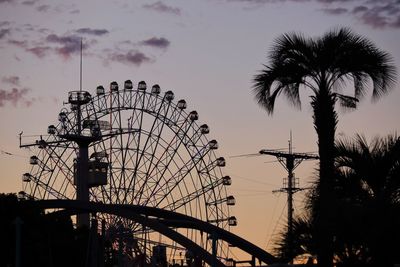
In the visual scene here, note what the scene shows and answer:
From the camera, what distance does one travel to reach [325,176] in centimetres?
2520

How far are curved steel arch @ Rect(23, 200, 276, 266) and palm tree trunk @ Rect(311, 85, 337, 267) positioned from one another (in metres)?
33.5

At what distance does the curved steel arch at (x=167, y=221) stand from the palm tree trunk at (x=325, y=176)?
33467 millimetres

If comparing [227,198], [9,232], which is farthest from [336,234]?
[227,198]

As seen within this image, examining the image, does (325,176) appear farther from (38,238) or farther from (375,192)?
(38,238)

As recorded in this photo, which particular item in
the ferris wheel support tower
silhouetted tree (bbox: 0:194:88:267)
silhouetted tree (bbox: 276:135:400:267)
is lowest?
silhouetted tree (bbox: 276:135:400:267)

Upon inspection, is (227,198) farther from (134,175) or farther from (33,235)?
(33,235)

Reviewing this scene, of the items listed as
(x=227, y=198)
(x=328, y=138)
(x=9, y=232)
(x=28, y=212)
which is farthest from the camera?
(x=227, y=198)

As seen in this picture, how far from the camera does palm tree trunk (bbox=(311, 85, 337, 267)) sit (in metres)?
24.0

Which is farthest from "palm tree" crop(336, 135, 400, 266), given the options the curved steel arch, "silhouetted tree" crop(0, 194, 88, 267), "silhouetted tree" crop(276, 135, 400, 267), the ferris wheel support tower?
the ferris wheel support tower

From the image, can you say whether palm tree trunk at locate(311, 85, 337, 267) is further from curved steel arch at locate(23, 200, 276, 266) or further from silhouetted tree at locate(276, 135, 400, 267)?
curved steel arch at locate(23, 200, 276, 266)

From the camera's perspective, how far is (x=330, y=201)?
24.0 metres

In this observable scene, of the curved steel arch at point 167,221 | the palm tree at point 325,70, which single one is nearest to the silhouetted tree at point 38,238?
the curved steel arch at point 167,221

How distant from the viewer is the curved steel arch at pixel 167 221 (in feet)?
206

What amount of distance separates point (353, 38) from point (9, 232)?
1360 inches
